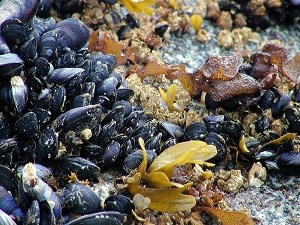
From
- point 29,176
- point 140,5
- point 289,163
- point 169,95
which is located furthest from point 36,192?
point 140,5

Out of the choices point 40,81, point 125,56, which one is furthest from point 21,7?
point 125,56

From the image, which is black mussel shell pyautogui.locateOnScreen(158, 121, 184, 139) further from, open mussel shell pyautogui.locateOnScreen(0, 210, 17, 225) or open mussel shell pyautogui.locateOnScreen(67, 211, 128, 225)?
open mussel shell pyautogui.locateOnScreen(0, 210, 17, 225)

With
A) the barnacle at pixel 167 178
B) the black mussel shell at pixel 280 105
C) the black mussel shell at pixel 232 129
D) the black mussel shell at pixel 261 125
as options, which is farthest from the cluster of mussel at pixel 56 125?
the black mussel shell at pixel 280 105

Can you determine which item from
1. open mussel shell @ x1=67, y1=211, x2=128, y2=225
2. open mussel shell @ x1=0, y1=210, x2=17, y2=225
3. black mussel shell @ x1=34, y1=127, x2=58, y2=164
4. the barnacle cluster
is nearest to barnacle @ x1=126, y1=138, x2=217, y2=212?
the barnacle cluster

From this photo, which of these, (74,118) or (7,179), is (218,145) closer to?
(74,118)

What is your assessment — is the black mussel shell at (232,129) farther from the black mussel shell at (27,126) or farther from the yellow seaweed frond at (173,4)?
the yellow seaweed frond at (173,4)
